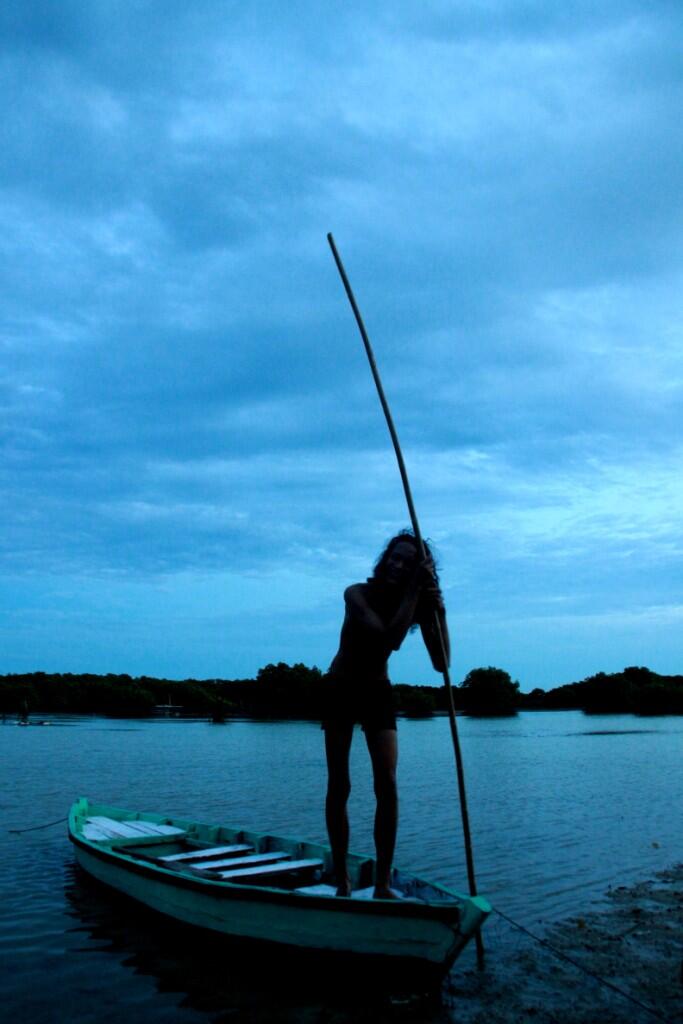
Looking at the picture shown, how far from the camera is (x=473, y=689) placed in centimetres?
18638

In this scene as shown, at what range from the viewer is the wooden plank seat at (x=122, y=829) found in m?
13.8

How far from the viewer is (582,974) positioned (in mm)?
8375

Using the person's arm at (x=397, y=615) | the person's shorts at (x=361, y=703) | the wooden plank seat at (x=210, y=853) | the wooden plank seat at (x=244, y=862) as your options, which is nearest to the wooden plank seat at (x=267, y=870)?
the wooden plank seat at (x=244, y=862)

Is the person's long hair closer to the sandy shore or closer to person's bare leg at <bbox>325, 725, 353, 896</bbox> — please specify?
person's bare leg at <bbox>325, 725, 353, 896</bbox>

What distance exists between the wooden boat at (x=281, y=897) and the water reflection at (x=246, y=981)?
0.26 metres

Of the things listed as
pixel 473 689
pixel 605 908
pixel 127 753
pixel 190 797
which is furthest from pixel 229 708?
pixel 605 908

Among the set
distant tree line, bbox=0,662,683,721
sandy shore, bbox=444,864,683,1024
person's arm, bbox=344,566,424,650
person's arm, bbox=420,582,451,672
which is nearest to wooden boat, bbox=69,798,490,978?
sandy shore, bbox=444,864,683,1024

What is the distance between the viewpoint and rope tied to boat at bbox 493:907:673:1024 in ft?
23.4

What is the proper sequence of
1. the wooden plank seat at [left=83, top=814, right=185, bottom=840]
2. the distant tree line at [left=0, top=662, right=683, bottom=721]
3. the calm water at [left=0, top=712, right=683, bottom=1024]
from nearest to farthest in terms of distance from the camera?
the calm water at [left=0, top=712, right=683, bottom=1024] → the wooden plank seat at [left=83, top=814, right=185, bottom=840] → the distant tree line at [left=0, top=662, right=683, bottom=721]

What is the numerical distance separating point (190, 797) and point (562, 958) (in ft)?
68.3

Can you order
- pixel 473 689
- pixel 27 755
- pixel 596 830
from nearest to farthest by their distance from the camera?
pixel 596 830 < pixel 27 755 < pixel 473 689

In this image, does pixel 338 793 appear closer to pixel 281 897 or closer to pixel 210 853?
pixel 281 897

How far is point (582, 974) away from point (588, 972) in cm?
7

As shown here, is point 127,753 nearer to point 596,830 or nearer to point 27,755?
point 27,755
